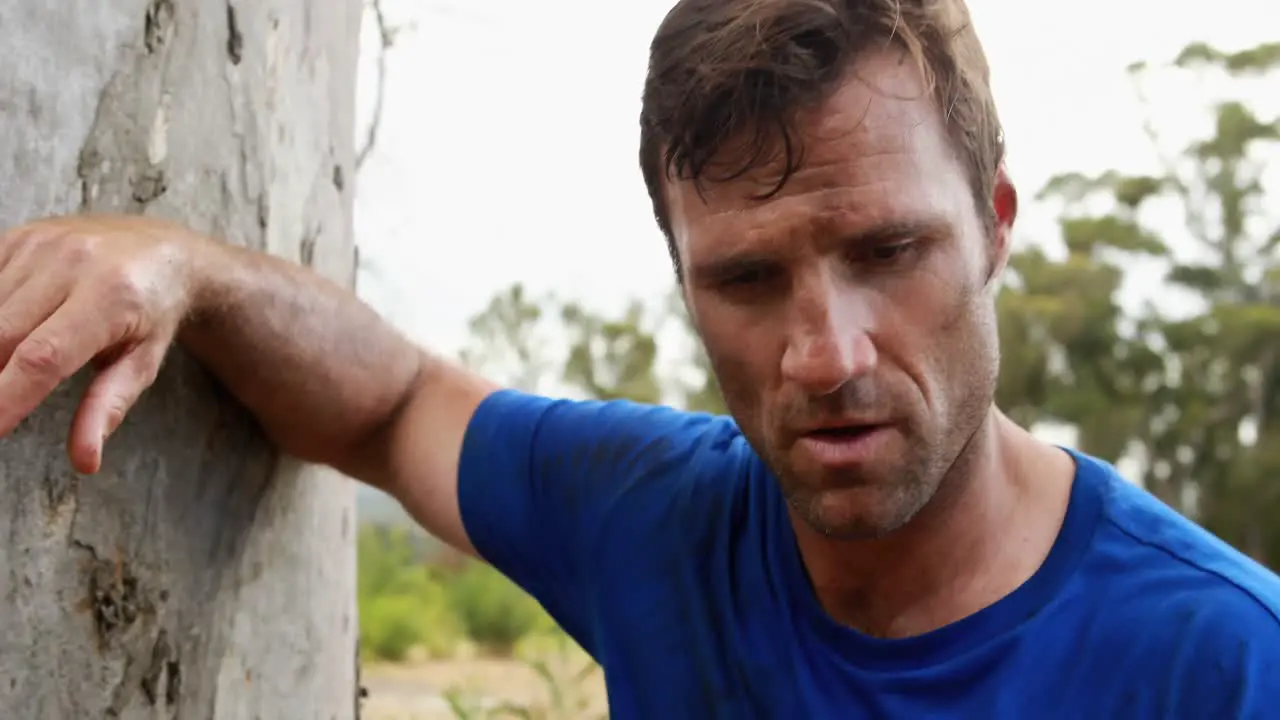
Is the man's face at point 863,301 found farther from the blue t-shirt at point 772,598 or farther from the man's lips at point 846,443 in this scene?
the blue t-shirt at point 772,598

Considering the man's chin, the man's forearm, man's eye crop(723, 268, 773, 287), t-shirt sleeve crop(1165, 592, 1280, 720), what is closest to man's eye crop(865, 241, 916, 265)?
man's eye crop(723, 268, 773, 287)

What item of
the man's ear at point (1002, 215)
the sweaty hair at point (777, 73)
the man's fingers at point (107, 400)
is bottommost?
the man's fingers at point (107, 400)

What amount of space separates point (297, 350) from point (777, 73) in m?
0.72

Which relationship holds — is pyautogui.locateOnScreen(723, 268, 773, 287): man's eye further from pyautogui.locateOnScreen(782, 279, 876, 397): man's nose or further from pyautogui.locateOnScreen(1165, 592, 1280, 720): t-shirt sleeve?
pyautogui.locateOnScreen(1165, 592, 1280, 720): t-shirt sleeve

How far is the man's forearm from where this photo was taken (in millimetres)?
1460

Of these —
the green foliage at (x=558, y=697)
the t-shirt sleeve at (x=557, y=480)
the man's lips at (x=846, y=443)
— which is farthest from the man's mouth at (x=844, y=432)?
the green foliage at (x=558, y=697)

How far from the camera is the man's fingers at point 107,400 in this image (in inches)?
46.6

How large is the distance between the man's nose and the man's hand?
0.71 m

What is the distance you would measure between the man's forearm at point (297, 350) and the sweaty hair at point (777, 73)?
0.51 m

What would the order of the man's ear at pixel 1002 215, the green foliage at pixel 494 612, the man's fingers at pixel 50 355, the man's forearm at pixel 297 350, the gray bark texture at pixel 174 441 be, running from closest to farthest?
the man's fingers at pixel 50 355
the gray bark texture at pixel 174 441
the man's forearm at pixel 297 350
the man's ear at pixel 1002 215
the green foliage at pixel 494 612

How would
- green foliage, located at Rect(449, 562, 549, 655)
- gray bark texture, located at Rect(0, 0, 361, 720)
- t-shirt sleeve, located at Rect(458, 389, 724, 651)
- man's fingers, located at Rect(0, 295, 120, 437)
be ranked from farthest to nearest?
green foliage, located at Rect(449, 562, 549, 655) < t-shirt sleeve, located at Rect(458, 389, 724, 651) < gray bark texture, located at Rect(0, 0, 361, 720) < man's fingers, located at Rect(0, 295, 120, 437)

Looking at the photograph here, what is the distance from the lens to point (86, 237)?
48.9 inches

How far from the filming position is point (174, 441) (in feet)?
4.71

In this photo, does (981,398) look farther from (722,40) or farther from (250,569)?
(250,569)
